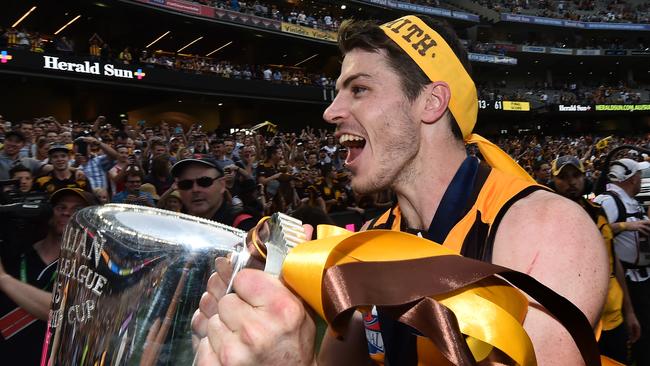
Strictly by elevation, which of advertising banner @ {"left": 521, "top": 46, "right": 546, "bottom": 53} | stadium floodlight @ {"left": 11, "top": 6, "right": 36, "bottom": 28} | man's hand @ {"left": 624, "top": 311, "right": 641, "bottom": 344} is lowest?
man's hand @ {"left": 624, "top": 311, "right": 641, "bottom": 344}

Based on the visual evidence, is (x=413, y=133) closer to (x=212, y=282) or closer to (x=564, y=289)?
(x=564, y=289)

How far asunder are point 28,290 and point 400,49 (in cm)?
256

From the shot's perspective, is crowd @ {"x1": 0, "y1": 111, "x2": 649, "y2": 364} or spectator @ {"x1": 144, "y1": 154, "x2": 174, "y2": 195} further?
spectator @ {"x1": 144, "y1": 154, "x2": 174, "y2": 195}

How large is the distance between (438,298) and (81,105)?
3022 centimetres

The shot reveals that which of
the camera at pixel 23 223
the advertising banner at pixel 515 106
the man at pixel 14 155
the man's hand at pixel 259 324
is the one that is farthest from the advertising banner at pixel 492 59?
the man's hand at pixel 259 324

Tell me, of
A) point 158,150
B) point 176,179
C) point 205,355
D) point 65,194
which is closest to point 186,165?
point 176,179

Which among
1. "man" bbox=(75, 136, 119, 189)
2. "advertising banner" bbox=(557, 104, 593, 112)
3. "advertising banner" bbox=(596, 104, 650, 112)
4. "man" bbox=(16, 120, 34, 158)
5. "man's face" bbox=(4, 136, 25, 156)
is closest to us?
"man's face" bbox=(4, 136, 25, 156)

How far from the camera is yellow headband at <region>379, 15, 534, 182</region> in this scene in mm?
1825

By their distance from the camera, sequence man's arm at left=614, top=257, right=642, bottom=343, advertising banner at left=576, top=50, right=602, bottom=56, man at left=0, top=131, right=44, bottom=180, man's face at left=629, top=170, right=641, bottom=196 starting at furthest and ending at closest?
advertising banner at left=576, top=50, right=602, bottom=56 < man at left=0, top=131, right=44, bottom=180 < man's face at left=629, top=170, right=641, bottom=196 < man's arm at left=614, top=257, right=642, bottom=343

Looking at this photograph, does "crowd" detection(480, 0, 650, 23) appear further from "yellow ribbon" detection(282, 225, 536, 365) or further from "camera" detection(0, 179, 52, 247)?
"yellow ribbon" detection(282, 225, 536, 365)

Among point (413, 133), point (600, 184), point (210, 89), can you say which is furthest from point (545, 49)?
point (413, 133)

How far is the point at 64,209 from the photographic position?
3.47 meters

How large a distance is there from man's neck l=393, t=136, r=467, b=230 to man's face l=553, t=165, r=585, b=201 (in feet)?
11.3

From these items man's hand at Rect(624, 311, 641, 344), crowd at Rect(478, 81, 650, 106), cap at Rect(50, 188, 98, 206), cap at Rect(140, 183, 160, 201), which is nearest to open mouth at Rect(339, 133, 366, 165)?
cap at Rect(50, 188, 98, 206)
